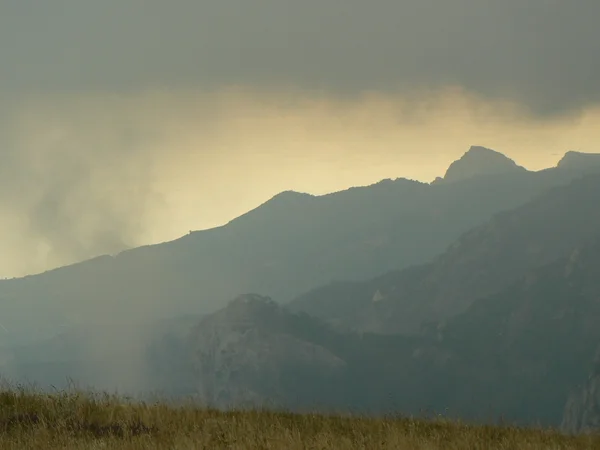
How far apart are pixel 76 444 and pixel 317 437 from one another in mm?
3530

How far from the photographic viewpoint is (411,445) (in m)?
10.1

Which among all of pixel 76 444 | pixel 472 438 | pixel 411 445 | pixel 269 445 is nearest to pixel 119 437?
pixel 76 444

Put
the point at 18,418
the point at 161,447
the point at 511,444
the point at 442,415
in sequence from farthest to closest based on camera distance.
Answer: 1. the point at 442,415
2. the point at 18,418
3. the point at 511,444
4. the point at 161,447

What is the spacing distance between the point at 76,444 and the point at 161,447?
1428mm

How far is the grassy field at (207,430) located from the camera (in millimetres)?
10188

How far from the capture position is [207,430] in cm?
1130

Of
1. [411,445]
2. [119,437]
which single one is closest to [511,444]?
[411,445]

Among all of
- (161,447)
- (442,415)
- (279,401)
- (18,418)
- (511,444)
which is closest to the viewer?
(161,447)

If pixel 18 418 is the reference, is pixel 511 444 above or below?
below

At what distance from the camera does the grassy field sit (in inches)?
401

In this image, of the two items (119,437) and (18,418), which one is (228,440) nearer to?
(119,437)

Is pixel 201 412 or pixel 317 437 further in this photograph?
pixel 201 412

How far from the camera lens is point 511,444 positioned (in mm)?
10602

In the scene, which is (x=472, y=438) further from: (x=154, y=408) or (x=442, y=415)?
(x=154, y=408)
